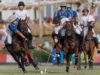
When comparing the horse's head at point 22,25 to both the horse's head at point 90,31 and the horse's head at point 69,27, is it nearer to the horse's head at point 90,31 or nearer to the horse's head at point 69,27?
the horse's head at point 69,27

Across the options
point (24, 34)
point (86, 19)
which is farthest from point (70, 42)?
point (86, 19)

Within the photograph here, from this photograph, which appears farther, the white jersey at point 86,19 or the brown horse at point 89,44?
the white jersey at point 86,19

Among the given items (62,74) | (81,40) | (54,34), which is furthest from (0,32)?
(62,74)

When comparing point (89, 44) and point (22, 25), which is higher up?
point (22, 25)

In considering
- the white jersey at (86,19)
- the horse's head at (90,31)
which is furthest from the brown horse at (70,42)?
the white jersey at (86,19)

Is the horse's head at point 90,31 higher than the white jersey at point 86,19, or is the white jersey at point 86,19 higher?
the white jersey at point 86,19

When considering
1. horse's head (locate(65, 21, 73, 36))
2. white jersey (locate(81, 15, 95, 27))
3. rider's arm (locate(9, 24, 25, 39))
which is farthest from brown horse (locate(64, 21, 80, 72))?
white jersey (locate(81, 15, 95, 27))

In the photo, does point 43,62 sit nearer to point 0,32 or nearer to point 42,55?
point 42,55

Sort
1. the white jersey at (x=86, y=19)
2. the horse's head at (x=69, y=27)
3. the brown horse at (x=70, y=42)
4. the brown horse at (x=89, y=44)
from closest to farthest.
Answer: the horse's head at (x=69, y=27), the brown horse at (x=70, y=42), the brown horse at (x=89, y=44), the white jersey at (x=86, y=19)

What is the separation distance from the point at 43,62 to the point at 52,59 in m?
0.65

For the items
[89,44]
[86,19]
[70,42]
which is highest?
[86,19]

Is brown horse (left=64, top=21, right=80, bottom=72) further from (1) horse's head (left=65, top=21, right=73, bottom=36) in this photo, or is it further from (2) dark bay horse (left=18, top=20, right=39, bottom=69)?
(2) dark bay horse (left=18, top=20, right=39, bottom=69)

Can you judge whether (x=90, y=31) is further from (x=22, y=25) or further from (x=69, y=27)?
(x=22, y=25)

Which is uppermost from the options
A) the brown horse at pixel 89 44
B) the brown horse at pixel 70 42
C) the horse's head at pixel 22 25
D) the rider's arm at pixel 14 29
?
the horse's head at pixel 22 25
